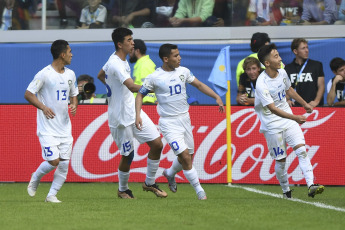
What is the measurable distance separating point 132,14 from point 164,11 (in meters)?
0.69

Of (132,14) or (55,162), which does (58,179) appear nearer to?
(55,162)

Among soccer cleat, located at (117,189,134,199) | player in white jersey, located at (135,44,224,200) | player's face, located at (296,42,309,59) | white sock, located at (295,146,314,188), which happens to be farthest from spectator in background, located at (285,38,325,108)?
soccer cleat, located at (117,189,134,199)

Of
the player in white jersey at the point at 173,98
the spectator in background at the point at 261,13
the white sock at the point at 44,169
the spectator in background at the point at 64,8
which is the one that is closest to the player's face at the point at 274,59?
the player in white jersey at the point at 173,98

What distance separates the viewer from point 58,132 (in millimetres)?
11273

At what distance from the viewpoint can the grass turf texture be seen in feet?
28.2

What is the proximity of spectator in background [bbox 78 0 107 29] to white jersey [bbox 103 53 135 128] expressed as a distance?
6800mm

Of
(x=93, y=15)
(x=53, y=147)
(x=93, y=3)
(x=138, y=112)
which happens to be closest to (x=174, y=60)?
(x=138, y=112)

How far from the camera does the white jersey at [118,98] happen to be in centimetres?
1173

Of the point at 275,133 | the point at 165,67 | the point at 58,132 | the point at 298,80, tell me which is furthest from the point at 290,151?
the point at 58,132

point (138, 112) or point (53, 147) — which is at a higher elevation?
point (138, 112)

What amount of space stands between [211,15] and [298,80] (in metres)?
3.95

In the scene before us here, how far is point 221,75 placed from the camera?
14.5 meters

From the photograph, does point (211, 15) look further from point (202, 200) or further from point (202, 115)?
point (202, 200)

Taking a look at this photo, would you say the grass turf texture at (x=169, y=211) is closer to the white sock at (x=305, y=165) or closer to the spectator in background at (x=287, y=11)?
the white sock at (x=305, y=165)
